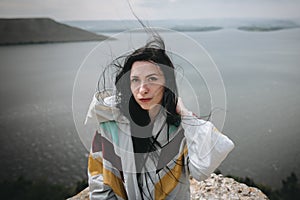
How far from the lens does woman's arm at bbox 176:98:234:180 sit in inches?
27.8

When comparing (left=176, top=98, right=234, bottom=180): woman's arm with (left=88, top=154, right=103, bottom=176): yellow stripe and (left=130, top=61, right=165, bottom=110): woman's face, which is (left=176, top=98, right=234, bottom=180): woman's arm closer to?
(left=130, top=61, right=165, bottom=110): woman's face

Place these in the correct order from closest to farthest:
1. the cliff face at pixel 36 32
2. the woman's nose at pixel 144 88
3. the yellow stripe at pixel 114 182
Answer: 1. the woman's nose at pixel 144 88
2. the yellow stripe at pixel 114 182
3. the cliff face at pixel 36 32

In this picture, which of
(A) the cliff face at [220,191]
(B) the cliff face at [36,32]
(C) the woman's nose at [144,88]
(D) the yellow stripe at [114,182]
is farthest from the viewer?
(B) the cliff face at [36,32]

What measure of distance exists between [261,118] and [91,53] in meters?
1.21

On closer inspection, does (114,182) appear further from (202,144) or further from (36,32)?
(36,32)

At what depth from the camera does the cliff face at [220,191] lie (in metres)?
1.32

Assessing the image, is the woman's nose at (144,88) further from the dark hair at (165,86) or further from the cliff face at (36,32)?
the cliff face at (36,32)

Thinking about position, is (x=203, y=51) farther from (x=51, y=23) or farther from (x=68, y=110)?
(x=51, y=23)

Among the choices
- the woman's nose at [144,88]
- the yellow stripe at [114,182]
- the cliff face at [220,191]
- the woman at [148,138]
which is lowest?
the cliff face at [220,191]

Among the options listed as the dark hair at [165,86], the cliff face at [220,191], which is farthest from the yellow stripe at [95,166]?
the cliff face at [220,191]

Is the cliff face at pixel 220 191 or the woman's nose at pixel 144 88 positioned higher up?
the woman's nose at pixel 144 88

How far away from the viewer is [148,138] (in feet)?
2.55

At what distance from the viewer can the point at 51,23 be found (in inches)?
66.3

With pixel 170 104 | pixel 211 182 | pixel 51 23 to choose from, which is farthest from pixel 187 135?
pixel 51 23
